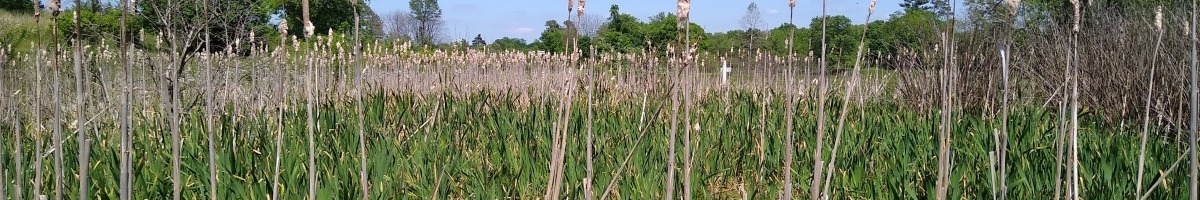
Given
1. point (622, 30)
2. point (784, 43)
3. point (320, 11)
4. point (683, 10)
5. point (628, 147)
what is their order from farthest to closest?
point (622, 30)
point (320, 11)
point (784, 43)
point (628, 147)
point (683, 10)

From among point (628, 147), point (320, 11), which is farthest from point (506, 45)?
point (628, 147)

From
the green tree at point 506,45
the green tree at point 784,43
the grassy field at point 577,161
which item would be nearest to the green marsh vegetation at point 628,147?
the grassy field at point 577,161

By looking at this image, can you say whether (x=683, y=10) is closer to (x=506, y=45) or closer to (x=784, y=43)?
(x=784, y=43)

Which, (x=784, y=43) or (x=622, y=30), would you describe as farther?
(x=622, y=30)

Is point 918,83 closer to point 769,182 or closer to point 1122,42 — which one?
point 1122,42

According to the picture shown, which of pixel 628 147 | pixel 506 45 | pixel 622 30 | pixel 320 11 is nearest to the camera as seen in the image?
pixel 628 147

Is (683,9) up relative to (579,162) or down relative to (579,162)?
up

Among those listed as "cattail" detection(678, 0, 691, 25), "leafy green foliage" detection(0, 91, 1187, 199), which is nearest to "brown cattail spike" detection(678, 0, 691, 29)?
"cattail" detection(678, 0, 691, 25)

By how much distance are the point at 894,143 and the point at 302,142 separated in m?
1.89

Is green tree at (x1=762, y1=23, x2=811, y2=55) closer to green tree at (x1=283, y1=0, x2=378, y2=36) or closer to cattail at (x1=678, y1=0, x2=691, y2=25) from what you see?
cattail at (x1=678, y1=0, x2=691, y2=25)

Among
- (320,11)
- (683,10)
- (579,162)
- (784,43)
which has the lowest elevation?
(579,162)

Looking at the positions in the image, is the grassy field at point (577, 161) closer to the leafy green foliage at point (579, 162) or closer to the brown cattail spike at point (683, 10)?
the leafy green foliage at point (579, 162)

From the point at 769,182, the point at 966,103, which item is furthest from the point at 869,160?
the point at 966,103

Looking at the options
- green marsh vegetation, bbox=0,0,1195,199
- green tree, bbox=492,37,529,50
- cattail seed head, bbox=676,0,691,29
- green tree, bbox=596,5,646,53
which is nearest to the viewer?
cattail seed head, bbox=676,0,691,29
